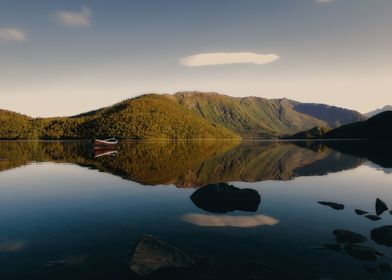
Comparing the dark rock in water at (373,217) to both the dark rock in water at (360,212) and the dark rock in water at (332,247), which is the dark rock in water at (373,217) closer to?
the dark rock in water at (360,212)

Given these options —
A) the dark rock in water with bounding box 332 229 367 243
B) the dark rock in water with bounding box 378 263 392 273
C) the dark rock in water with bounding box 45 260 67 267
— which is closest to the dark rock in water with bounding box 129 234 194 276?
the dark rock in water with bounding box 45 260 67 267

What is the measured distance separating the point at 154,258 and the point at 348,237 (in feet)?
46.4

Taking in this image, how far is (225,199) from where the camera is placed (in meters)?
35.0

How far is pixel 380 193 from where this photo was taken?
42188mm

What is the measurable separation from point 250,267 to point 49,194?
32453mm

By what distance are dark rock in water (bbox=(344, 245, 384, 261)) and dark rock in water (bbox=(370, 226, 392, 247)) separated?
205 centimetres

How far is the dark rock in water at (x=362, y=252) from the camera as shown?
2003cm

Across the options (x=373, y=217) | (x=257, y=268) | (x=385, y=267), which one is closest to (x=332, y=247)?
(x=385, y=267)

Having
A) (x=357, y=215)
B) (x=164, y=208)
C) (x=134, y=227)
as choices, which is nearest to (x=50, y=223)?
(x=134, y=227)

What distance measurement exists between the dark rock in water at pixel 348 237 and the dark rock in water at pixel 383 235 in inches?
35.7

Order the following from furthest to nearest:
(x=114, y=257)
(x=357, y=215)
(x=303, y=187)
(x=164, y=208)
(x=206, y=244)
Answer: (x=303, y=187) → (x=164, y=208) → (x=357, y=215) → (x=206, y=244) → (x=114, y=257)

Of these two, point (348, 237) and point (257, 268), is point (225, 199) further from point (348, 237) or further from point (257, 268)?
point (257, 268)

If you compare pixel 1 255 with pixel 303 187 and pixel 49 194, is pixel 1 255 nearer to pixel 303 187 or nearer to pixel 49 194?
pixel 49 194

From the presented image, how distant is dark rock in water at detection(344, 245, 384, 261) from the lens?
65.7 feet
